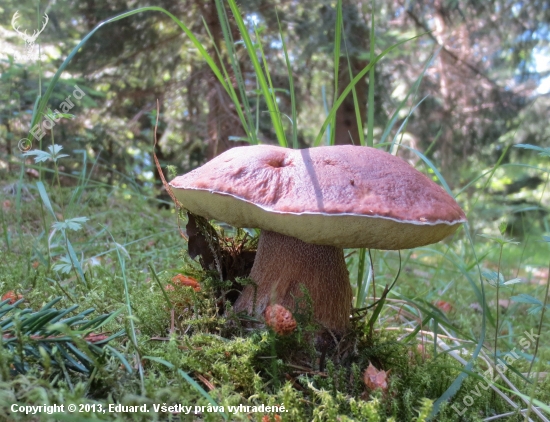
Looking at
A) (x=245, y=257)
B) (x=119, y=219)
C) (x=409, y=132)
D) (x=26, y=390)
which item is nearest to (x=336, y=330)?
(x=245, y=257)

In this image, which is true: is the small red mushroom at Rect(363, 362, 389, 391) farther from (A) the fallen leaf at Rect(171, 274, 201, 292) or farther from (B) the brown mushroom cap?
(A) the fallen leaf at Rect(171, 274, 201, 292)

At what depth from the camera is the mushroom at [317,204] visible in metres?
0.95

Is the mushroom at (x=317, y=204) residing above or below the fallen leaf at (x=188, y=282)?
above

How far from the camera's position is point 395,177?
1.06 metres

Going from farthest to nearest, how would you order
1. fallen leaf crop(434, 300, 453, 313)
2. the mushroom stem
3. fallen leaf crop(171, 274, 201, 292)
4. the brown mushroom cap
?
fallen leaf crop(434, 300, 453, 313) → fallen leaf crop(171, 274, 201, 292) → the mushroom stem → the brown mushroom cap

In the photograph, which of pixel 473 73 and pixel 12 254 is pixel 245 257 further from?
pixel 473 73

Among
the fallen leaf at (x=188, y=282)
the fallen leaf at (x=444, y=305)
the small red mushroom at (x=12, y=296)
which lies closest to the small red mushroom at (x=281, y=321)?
the fallen leaf at (x=188, y=282)

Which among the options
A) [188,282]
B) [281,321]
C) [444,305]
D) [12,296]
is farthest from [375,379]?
[444,305]

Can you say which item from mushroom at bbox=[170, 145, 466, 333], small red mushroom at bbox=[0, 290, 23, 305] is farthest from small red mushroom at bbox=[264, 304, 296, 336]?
small red mushroom at bbox=[0, 290, 23, 305]

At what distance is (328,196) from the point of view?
0.95 metres

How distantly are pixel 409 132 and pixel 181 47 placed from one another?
13.1 ft

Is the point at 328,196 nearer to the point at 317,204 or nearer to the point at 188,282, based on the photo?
the point at 317,204

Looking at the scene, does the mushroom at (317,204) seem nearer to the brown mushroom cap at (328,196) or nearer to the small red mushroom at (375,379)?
the brown mushroom cap at (328,196)

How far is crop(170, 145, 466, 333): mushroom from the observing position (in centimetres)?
95
